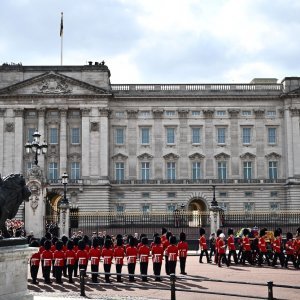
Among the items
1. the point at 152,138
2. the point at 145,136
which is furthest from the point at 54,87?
the point at 152,138

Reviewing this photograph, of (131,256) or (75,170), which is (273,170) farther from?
(131,256)

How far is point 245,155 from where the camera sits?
57.7m

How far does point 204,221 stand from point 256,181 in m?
8.18

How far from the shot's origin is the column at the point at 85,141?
55500 mm

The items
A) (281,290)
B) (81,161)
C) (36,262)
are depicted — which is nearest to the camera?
(281,290)

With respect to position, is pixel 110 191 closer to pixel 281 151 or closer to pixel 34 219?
pixel 281 151

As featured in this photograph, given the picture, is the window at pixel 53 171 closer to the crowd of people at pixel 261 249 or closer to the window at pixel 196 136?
the window at pixel 196 136

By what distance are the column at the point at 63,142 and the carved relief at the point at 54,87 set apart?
6.52 feet

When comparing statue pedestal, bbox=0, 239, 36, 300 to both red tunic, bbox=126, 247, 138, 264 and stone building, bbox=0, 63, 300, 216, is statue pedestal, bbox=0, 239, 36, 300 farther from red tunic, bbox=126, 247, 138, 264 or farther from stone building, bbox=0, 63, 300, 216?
stone building, bbox=0, 63, 300, 216

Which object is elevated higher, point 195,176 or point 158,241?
point 195,176

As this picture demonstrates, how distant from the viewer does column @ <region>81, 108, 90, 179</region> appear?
55.5 meters

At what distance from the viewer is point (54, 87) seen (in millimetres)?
56094

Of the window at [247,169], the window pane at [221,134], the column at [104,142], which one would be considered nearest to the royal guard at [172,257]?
the column at [104,142]

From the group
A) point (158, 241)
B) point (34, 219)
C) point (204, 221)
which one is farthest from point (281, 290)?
point (204, 221)
